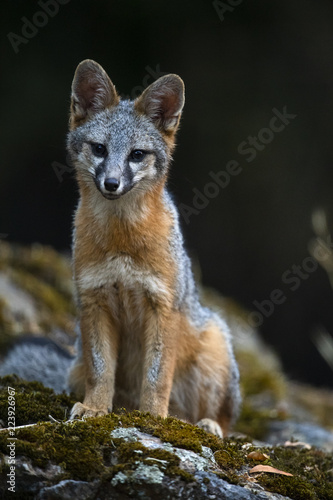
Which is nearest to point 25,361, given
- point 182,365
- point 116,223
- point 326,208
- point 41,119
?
point 182,365

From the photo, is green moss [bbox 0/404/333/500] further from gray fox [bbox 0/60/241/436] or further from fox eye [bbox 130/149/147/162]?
fox eye [bbox 130/149/147/162]

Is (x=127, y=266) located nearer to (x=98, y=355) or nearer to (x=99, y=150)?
(x=98, y=355)

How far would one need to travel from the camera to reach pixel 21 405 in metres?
4.29

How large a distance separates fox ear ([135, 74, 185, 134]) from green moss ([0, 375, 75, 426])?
215 centimetres

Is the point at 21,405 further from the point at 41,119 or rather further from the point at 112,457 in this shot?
the point at 41,119

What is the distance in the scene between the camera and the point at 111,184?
4367 millimetres

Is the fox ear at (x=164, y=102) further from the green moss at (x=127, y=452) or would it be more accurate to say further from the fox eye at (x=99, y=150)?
the green moss at (x=127, y=452)

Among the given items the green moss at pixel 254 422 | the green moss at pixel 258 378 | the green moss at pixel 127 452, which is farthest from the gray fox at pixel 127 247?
the green moss at pixel 258 378

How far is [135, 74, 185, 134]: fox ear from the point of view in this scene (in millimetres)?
4926

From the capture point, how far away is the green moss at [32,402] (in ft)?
13.8

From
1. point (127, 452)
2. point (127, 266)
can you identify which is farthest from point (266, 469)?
point (127, 266)

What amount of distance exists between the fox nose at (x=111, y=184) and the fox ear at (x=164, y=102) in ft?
2.77

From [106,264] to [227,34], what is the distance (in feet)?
23.6

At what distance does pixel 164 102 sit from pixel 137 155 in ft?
1.78
